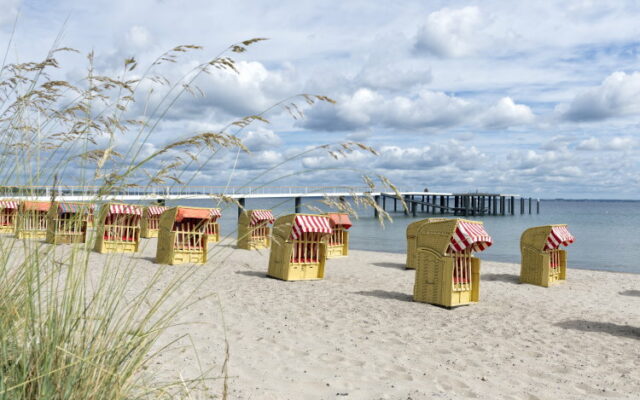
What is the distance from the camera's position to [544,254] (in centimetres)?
973

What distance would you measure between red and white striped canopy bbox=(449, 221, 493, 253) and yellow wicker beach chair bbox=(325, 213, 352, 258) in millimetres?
6276

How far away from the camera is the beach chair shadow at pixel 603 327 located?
600cm

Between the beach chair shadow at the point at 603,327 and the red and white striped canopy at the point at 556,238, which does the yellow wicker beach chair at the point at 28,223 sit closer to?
the beach chair shadow at the point at 603,327

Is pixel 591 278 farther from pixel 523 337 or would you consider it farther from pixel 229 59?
pixel 229 59

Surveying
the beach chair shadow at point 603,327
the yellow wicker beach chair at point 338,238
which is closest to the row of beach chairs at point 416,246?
the yellow wicker beach chair at point 338,238

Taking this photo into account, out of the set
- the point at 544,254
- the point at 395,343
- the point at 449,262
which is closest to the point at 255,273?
the point at 449,262

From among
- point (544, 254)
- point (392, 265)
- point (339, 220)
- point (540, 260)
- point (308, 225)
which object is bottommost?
point (392, 265)

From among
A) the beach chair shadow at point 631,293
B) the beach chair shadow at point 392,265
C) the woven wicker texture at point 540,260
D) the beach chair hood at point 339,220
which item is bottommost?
the beach chair shadow at point 631,293

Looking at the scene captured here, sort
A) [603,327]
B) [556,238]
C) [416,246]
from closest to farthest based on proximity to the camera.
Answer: [603,327] < [416,246] < [556,238]

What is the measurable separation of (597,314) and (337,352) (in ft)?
14.9

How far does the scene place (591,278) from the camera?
447 inches

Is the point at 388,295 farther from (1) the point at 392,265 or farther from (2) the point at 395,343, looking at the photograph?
(1) the point at 392,265

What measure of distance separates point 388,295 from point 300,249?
191cm

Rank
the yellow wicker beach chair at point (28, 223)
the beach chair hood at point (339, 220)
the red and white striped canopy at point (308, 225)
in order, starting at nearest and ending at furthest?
the yellow wicker beach chair at point (28, 223) → the red and white striped canopy at point (308, 225) → the beach chair hood at point (339, 220)
